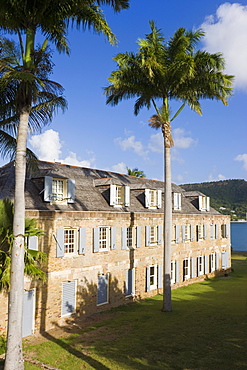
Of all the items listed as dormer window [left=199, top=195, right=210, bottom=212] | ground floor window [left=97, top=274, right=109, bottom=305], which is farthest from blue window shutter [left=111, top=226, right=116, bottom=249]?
dormer window [left=199, top=195, right=210, bottom=212]

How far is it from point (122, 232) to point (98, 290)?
13.1ft

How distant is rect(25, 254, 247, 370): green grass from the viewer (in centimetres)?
1224

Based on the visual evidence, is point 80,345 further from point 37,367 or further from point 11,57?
point 11,57

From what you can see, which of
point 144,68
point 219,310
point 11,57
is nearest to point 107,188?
point 144,68

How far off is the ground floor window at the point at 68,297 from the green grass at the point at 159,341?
1.79 meters

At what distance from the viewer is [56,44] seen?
13180mm

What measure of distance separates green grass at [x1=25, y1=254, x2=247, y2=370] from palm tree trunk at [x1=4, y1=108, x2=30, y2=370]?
1692mm

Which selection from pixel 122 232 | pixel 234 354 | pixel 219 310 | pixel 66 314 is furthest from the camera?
pixel 122 232

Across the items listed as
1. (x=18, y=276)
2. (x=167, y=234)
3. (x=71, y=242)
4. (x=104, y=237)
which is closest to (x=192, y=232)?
(x=167, y=234)

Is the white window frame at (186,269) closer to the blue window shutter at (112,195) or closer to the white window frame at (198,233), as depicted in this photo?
the white window frame at (198,233)

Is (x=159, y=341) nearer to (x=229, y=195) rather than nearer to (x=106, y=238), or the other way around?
(x=106, y=238)

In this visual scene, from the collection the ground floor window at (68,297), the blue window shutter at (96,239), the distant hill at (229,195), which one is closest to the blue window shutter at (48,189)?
the blue window shutter at (96,239)

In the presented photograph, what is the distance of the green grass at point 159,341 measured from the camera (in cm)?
1224

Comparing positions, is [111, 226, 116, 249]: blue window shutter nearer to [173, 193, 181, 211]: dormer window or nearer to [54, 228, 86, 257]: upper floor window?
[54, 228, 86, 257]: upper floor window
